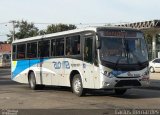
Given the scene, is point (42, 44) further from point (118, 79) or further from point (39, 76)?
point (118, 79)

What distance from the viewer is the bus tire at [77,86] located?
19219mm

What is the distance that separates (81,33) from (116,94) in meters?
3.27

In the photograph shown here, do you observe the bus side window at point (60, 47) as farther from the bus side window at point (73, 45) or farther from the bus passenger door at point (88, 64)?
the bus passenger door at point (88, 64)

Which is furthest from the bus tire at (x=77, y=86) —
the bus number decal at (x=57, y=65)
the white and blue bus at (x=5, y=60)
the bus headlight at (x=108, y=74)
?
the white and blue bus at (x=5, y=60)

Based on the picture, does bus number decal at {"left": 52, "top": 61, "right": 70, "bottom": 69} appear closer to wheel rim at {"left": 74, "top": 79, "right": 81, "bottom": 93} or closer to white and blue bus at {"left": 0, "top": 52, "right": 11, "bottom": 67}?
wheel rim at {"left": 74, "top": 79, "right": 81, "bottom": 93}

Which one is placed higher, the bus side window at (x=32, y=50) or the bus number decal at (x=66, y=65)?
the bus side window at (x=32, y=50)

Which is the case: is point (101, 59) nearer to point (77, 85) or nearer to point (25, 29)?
point (77, 85)

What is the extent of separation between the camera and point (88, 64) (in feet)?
61.0

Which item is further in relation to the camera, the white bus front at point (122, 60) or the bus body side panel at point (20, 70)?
the bus body side panel at point (20, 70)

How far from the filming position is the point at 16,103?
55.6 feet

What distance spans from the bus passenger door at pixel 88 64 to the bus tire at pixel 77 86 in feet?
1.42

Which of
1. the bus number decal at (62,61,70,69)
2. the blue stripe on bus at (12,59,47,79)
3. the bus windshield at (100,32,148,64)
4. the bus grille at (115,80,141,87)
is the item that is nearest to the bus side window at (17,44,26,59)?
the blue stripe on bus at (12,59,47,79)

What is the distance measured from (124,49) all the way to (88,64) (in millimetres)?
1583

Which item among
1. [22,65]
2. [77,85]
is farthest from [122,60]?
[22,65]
